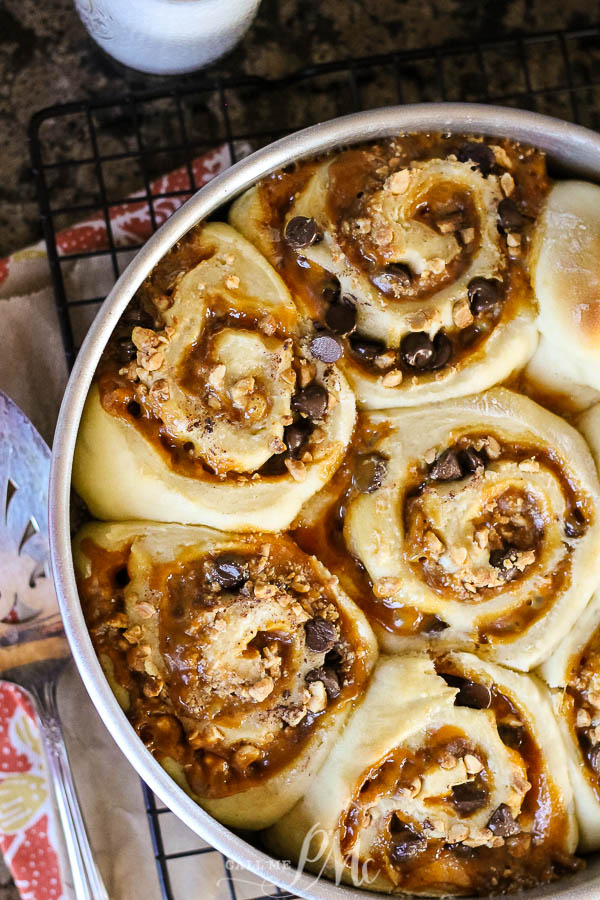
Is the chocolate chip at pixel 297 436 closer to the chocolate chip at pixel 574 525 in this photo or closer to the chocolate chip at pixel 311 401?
the chocolate chip at pixel 311 401

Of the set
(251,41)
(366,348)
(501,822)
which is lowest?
(501,822)

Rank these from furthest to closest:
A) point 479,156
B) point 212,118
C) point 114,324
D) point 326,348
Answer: point 212,118
point 479,156
point 326,348
point 114,324

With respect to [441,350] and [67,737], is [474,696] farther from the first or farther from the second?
[67,737]

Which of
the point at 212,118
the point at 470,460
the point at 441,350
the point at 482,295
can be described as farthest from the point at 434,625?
the point at 212,118

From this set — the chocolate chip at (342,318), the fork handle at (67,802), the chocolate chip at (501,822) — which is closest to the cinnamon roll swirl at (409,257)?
the chocolate chip at (342,318)

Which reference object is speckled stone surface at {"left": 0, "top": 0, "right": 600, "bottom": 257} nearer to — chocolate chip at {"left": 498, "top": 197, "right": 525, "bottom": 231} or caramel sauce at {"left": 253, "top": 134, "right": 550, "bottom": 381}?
caramel sauce at {"left": 253, "top": 134, "right": 550, "bottom": 381}

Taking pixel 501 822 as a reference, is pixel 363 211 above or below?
above

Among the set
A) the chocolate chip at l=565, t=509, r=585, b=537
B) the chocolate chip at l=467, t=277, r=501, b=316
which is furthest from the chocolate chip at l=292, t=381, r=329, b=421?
the chocolate chip at l=565, t=509, r=585, b=537

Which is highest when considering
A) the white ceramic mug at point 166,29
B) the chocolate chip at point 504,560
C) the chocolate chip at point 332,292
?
the white ceramic mug at point 166,29
